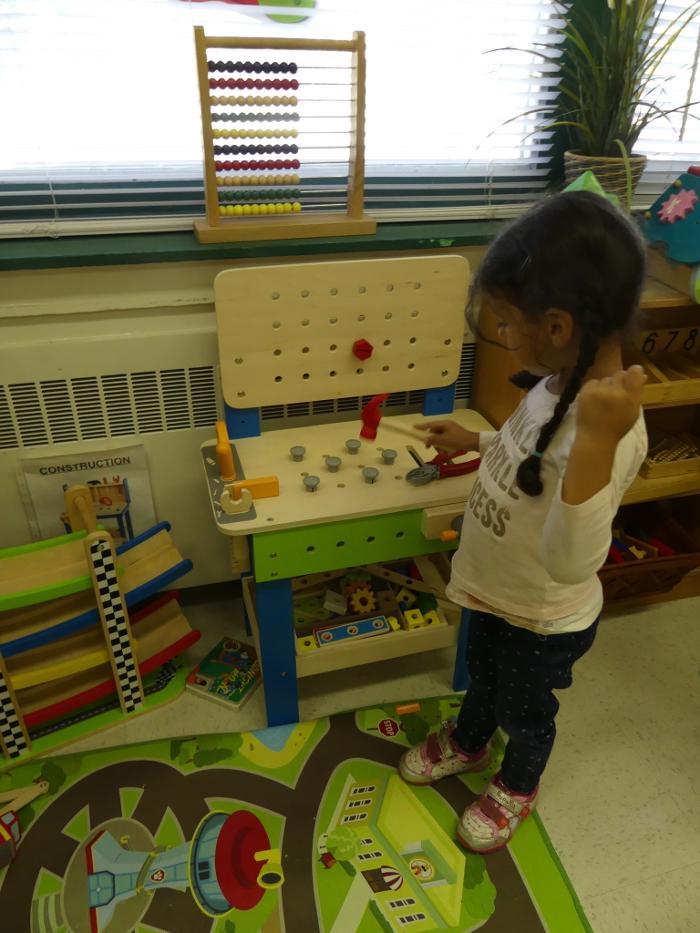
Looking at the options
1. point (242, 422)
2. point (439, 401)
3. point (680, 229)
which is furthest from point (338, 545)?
point (680, 229)

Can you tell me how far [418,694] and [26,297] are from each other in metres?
1.18

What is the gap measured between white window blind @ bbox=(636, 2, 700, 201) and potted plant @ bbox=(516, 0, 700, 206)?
0.07 meters

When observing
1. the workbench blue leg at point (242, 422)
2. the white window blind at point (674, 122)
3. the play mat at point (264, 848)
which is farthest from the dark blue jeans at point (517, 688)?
the white window blind at point (674, 122)

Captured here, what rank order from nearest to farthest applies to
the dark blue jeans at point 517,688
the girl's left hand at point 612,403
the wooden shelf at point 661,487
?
the girl's left hand at point 612,403, the dark blue jeans at point 517,688, the wooden shelf at point 661,487

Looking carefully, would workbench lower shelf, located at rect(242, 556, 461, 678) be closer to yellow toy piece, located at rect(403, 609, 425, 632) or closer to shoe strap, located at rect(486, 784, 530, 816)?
yellow toy piece, located at rect(403, 609, 425, 632)

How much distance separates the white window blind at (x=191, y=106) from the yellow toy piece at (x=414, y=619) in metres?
0.88

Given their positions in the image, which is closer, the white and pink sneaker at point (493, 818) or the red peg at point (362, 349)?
the white and pink sneaker at point (493, 818)

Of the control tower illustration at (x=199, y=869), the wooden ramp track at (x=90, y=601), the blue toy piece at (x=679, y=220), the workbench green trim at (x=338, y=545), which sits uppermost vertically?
the blue toy piece at (x=679, y=220)

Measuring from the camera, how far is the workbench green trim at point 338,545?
123 centimetres

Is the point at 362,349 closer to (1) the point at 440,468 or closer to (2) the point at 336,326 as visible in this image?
(2) the point at 336,326

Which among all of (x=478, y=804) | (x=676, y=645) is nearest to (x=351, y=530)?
(x=478, y=804)

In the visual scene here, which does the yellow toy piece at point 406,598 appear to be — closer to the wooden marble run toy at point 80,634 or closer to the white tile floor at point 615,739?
the white tile floor at point 615,739

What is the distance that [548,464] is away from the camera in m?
0.90

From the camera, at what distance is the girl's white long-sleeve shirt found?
81 centimetres
